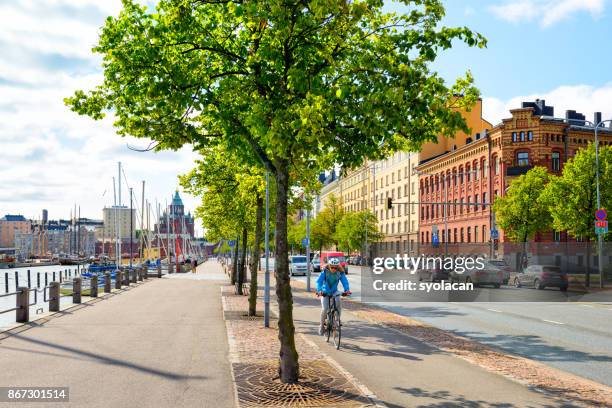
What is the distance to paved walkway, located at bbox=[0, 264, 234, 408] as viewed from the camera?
802cm

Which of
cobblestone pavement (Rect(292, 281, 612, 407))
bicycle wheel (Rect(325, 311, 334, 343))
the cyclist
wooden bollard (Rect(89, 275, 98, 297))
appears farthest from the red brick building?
bicycle wheel (Rect(325, 311, 334, 343))

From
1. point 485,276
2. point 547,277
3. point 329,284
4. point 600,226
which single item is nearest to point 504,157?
point 485,276

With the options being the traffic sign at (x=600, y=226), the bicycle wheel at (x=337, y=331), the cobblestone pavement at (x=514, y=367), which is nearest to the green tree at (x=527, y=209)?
the traffic sign at (x=600, y=226)

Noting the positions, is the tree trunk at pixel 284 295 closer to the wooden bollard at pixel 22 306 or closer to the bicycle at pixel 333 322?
the bicycle at pixel 333 322

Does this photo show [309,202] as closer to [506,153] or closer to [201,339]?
[201,339]

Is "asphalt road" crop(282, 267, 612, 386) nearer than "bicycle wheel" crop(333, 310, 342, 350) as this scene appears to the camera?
Yes

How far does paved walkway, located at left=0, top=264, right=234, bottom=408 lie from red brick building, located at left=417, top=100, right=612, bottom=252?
4175 centimetres

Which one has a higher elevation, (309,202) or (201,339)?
(309,202)

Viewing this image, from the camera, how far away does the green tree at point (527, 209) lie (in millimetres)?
47219

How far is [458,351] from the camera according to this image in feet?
38.8

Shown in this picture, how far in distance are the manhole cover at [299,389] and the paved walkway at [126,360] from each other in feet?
0.96

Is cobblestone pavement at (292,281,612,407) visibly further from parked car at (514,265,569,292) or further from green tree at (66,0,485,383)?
parked car at (514,265,569,292)

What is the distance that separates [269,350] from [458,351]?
11.8ft

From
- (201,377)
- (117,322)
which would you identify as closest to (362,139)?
(201,377)
